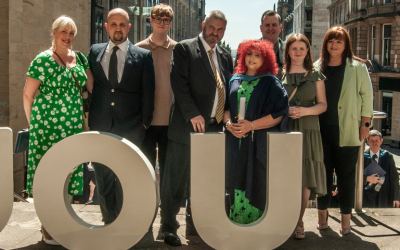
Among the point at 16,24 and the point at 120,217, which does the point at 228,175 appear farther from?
the point at 16,24

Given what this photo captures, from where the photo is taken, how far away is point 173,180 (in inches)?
157

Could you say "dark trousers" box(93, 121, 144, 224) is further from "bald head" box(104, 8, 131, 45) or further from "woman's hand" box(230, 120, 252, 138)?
"woman's hand" box(230, 120, 252, 138)

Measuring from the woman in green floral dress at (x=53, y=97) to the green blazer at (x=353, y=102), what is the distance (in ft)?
7.30

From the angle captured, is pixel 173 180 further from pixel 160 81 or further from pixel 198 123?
pixel 160 81

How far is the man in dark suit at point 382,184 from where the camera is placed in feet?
19.2

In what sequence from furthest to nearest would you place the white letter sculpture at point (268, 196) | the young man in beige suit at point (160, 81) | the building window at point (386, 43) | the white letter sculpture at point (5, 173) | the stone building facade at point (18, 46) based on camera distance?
the building window at point (386, 43), the stone building facade at point (18, 46), the young man in beige suit at point (160, 81), the white letter sculpture at point (5, 173), the white letter sculpture at point (268, 196)

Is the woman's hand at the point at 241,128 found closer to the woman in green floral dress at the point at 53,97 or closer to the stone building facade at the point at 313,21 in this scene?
the woman in green floral dress at the point at 53,97

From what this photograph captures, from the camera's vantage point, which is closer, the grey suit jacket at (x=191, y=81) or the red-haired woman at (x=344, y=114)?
the grey suit jacket at (x=191, y=81)

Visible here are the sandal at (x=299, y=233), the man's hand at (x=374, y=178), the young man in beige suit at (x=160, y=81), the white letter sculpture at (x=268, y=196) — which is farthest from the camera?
the man's hand at (x=374, y=178)

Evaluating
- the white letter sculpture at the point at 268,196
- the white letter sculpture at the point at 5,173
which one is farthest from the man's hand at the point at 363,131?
the white letter sculpture at the point at 5,173

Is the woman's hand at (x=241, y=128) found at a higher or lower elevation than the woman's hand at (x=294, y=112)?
lower

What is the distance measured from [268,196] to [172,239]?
37.3 inches

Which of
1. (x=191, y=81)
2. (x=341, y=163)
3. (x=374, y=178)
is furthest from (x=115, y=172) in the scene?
(x=374, y=178)

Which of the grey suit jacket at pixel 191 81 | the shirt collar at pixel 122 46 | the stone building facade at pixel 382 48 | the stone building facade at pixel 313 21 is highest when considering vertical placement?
the stone building facade at pixel 313 21
